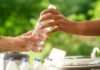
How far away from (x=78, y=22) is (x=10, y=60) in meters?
Answer: 0.45

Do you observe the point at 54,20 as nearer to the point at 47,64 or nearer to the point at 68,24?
the point at 68,24

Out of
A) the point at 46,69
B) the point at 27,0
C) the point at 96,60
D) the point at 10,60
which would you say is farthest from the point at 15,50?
the point at 96,60

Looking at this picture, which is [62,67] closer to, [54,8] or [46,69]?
[46,69]

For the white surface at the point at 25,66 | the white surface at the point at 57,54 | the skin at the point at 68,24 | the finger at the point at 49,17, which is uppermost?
the finger at the point at 49,17

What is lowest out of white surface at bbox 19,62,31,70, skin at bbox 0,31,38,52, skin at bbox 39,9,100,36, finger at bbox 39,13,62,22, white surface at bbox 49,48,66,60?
white surface at bbox 19,62,31,70

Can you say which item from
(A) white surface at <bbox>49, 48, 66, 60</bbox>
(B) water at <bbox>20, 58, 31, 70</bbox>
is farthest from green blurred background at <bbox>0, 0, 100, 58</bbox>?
(B) water at <bbox>20, 58, 31, 70</bbox>

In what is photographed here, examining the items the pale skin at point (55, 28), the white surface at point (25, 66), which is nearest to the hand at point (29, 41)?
the pale skin at point (55, 28)

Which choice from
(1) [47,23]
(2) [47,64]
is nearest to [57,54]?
(2) [47,64]

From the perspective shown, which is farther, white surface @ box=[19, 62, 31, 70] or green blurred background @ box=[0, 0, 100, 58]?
green blurred background @ box=[0, 0, 100, 58]

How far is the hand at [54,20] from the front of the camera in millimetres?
1455

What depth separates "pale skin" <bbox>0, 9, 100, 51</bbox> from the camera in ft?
4.78

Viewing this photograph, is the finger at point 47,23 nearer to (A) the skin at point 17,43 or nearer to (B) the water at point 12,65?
(A) the skin at point 17,43

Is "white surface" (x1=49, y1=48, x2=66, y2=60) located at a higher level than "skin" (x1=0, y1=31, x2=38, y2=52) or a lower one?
lower

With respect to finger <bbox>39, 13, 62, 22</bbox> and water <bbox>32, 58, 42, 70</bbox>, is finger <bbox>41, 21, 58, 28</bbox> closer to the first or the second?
finger <bbox>39, 13, 62, 22</bbox>
